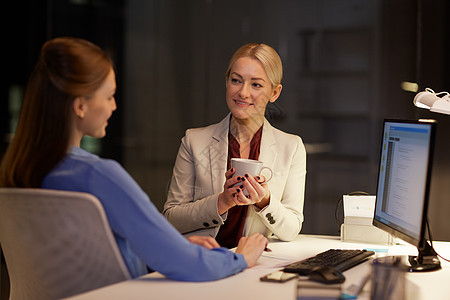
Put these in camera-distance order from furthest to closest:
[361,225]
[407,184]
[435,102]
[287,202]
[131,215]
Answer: [287,202] → [361,225] → [435,102] → [407,184] → [131,215]

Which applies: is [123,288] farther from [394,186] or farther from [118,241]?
[394,186]

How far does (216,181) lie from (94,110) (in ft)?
3.56

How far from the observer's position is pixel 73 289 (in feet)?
5.21

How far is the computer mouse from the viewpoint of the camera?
5.23ft

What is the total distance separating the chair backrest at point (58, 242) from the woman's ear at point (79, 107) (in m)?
0.25

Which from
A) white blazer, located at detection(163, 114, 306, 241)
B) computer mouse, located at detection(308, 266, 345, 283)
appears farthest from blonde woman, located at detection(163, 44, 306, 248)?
computer mouse, located at detection(308, 266, 345, 283)

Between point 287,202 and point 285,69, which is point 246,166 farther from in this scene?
point 285,69

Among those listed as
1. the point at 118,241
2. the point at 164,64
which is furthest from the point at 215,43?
the point at 118,241

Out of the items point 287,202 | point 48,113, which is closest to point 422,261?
point 287,202

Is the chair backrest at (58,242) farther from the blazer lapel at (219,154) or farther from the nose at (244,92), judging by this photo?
the nose at (244,92)

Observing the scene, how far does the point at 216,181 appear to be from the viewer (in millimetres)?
2645

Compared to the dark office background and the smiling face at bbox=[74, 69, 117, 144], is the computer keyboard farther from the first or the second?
the dark office background

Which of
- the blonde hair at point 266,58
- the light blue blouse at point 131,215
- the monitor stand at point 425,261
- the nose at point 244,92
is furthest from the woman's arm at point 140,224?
the blonde hair at point 266,58

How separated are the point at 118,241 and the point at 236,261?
36cm
